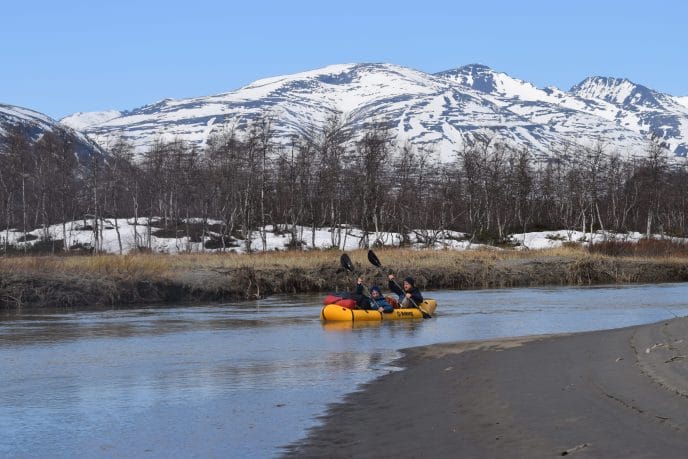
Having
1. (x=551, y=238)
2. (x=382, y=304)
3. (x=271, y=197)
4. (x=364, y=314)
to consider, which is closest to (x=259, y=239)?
(x=271, y=197)

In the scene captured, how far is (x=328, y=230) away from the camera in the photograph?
322ft

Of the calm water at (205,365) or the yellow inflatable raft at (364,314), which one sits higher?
the yellow inflatable raft at (364,314)

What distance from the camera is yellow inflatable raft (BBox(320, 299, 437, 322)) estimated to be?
30.2 meters

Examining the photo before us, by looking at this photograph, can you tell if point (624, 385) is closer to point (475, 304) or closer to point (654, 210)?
point (475, 304)

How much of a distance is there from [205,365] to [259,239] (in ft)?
225

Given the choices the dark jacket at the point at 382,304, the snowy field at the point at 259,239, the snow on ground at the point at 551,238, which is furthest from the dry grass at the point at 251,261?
the snow on ground at the point at 551,238

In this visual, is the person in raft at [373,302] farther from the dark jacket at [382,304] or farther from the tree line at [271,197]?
the tree line at [271,197]

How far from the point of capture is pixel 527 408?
502 inches

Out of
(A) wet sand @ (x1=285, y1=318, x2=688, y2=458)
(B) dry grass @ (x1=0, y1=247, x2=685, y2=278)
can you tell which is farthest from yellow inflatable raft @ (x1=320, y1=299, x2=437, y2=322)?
(B) dry grass @ (x1=0, y1=247, x2=685, y2=278)

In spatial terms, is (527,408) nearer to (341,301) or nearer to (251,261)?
(341,301)

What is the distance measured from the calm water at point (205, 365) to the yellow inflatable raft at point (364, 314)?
615mm

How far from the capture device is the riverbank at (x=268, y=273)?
3778 cm

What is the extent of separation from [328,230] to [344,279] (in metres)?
51.0

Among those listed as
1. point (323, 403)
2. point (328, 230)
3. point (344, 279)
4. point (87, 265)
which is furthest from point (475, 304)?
point (328, 230)
